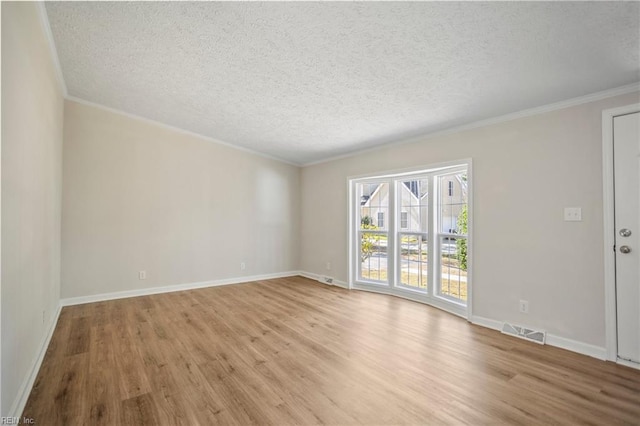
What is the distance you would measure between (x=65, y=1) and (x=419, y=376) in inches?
147

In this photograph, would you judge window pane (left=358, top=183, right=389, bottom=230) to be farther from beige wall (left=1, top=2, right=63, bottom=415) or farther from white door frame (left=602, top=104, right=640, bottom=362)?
beige wall (left=1, top=2, right=63, bottom=415)

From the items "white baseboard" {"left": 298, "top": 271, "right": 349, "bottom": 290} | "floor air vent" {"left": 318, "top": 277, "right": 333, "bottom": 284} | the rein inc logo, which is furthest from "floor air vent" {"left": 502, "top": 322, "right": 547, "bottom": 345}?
the rein inc logo

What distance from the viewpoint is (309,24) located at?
75.1 inches

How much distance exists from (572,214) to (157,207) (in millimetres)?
5332

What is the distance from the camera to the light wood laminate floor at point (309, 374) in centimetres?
A: 170

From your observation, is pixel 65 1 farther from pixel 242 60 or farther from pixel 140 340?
→ pixel 140 340

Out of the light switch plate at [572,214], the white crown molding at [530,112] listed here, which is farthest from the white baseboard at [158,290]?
the light switch plate at [572,214]

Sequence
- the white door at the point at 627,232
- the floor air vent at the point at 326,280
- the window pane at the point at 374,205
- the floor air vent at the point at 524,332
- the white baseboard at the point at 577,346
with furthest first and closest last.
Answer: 1. the floor air vent at the point at 326,280
2. the window pane at the point at 374,205
3. the floor air vent at the point at 524,332
4. the white baseboard at the point at 577,346
5. the white door at the point at 627,232

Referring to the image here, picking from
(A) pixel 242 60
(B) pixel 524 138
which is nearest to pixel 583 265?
(B) pixel 524 138

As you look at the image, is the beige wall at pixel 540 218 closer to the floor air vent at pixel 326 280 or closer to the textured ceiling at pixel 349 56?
the textured ceiling at pixel 349 56

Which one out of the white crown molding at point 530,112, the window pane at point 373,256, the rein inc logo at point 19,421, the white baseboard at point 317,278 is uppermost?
the white crown molding at point 530,112

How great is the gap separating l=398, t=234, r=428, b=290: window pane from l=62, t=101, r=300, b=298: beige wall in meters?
2.58

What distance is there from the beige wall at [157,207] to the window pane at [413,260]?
8.45 feet

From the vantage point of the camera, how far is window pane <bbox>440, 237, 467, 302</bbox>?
3.66 meters
